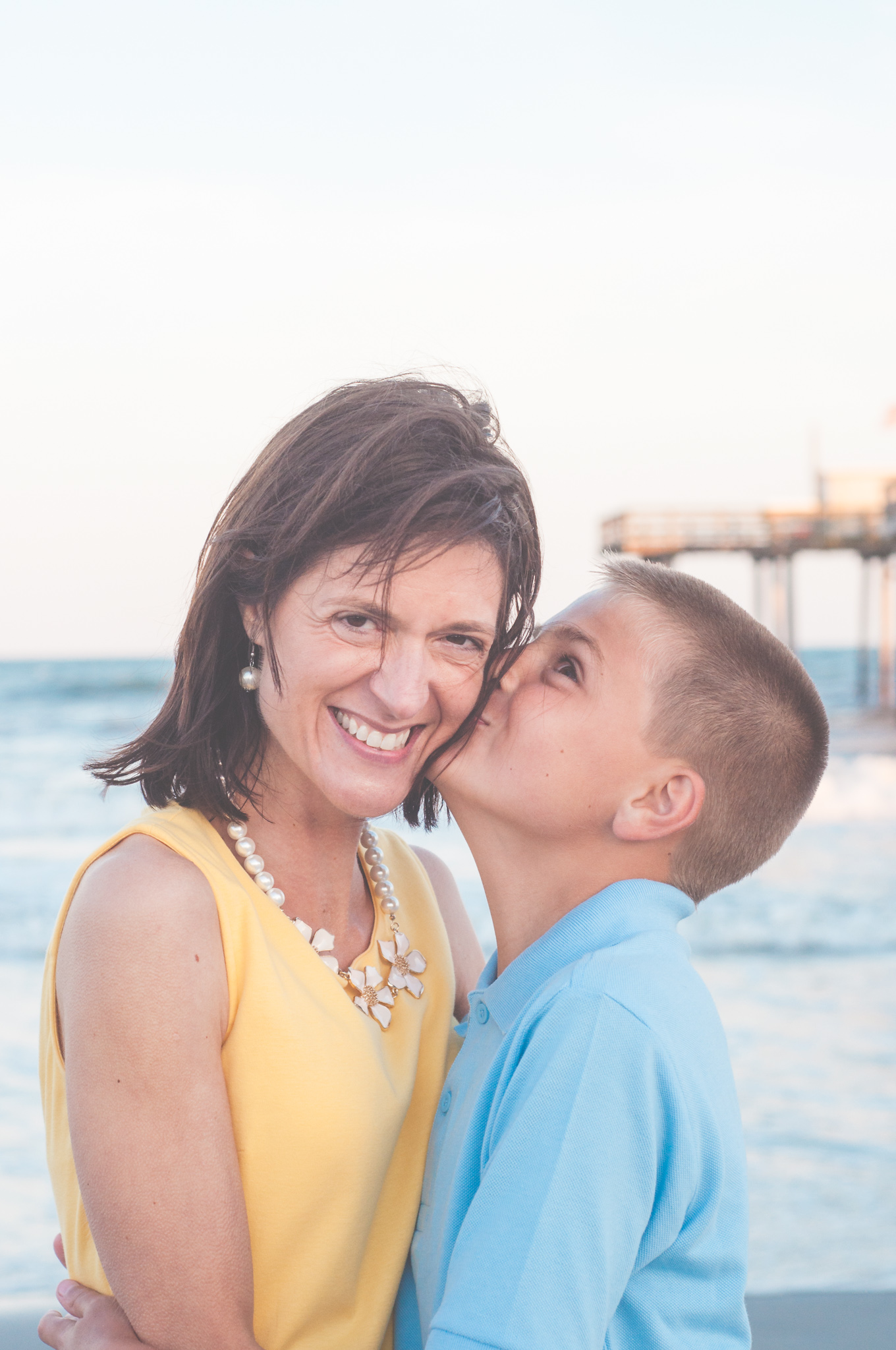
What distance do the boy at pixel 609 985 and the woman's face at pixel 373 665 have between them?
168mm

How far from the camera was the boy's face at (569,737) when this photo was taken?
88.0 inches

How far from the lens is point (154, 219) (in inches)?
516

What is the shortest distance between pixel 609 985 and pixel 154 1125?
0.71m

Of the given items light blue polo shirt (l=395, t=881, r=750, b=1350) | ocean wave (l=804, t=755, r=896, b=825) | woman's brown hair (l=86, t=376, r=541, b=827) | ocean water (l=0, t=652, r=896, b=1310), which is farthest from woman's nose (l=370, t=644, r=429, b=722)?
ocean wave (l=804, t=755, r=896, b=825)

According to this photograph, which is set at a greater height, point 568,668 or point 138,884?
point 568,668

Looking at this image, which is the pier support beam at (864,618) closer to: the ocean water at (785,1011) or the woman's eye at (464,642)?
the ocean water at (785,1011)

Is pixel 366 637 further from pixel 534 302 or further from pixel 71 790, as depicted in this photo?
pixel 71 790

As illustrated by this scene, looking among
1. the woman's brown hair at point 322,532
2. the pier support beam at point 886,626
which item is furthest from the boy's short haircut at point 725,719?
the pier support beam at point 886,626

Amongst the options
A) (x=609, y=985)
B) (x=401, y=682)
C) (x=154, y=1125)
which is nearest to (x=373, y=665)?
(x=401, y=682)

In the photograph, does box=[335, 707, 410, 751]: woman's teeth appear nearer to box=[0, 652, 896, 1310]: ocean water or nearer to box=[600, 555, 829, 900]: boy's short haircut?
box=[600, 555, 829, 900]: boy's short haircut

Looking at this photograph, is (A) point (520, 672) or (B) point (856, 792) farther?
(B) point (856, 792)

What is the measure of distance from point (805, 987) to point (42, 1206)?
575cm

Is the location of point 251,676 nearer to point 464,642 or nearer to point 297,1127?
point 464,642

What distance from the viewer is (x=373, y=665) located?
82.7 inches
